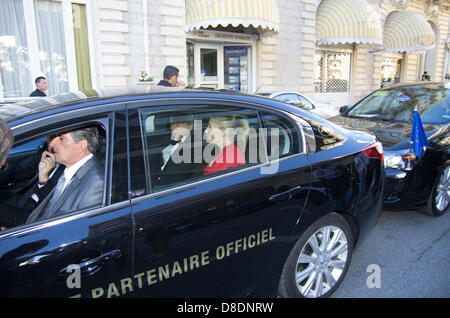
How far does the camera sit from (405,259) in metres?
3.13

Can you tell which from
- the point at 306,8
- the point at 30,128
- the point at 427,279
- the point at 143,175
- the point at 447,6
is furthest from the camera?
the point at 447,6

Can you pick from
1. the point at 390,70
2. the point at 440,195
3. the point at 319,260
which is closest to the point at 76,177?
the point at 319,260

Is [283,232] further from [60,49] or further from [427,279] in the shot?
[60,49]

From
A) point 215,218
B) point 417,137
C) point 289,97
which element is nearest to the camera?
point 215,218

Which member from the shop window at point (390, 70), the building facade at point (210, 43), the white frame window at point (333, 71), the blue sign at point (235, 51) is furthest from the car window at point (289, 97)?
the shop window at point (390, 70)

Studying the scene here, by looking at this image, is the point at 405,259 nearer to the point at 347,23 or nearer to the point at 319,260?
the point at 319,260

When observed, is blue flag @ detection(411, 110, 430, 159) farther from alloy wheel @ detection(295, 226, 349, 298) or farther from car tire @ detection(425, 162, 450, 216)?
alloy wheel @ detection(295, 226, 349, 298)

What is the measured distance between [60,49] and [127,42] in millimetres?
Answer: 1629

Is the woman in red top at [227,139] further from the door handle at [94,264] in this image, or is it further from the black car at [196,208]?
the door handle at [94,264]

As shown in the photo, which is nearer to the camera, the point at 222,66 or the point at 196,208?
the point at 196,208

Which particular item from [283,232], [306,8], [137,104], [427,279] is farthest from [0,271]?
[306,8]

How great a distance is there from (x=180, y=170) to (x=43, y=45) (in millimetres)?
7479

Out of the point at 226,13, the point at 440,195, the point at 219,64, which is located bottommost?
the point at 440,195

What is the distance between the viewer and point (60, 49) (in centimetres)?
782
